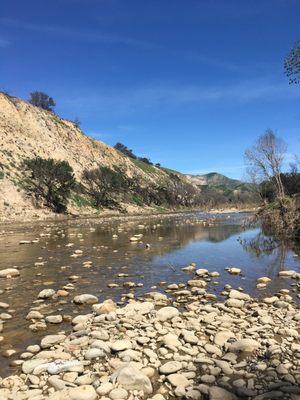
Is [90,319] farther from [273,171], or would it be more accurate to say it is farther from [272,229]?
[273,171]

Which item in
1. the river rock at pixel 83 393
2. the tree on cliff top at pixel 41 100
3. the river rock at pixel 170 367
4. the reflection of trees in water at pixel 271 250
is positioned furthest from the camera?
the tree on cliff top at pixel 41 100

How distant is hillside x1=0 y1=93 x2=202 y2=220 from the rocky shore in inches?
1554

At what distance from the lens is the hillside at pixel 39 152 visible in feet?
170

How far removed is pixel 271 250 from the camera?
22953 mm

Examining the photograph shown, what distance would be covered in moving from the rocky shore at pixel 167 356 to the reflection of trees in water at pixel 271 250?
6.70 metres

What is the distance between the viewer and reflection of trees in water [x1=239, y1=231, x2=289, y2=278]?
17.3m

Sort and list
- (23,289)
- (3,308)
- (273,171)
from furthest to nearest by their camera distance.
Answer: (273,171), (23,289), (3,308)

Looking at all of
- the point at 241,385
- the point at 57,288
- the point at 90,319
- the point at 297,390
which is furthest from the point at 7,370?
the point at 57,288

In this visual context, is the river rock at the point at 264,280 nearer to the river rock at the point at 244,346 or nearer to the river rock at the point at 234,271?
the river rock at the point at 234,271

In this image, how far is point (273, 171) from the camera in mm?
35938

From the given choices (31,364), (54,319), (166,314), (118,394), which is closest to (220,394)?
(118,394)

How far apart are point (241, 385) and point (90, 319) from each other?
14.6 ft

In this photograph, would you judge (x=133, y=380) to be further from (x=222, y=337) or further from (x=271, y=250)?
(x=271, y=250)

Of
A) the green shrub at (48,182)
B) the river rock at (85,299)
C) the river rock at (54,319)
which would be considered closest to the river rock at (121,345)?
the river rock at (54,319)
